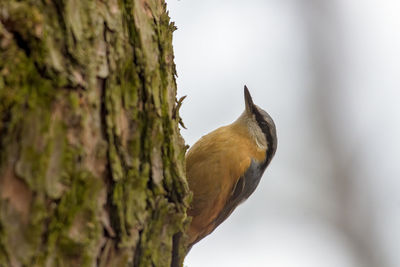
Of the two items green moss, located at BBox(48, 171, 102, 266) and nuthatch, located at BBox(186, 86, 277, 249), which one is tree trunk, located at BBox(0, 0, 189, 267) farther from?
nuthatch, located at BBox(186, 86, 277, 249)

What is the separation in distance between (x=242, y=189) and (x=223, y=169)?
240 millimetres

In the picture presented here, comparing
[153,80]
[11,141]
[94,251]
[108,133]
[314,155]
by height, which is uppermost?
[314,155]

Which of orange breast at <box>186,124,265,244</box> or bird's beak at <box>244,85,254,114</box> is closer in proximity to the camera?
orange breast at <box>186,124,265,244</box>

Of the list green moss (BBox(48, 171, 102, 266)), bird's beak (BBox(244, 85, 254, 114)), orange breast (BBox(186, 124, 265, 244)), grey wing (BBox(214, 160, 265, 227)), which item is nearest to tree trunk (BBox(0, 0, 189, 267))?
green moss (BBox(48, 171, 102, 266))

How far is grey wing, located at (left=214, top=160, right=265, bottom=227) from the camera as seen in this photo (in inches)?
122

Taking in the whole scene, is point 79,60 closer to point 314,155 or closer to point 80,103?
point 80,103

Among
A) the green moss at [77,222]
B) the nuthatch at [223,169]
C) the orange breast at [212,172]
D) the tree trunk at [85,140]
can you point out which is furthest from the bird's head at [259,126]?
the green moss at [77,222]

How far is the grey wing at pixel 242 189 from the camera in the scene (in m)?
3.09

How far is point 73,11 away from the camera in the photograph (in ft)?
4.87

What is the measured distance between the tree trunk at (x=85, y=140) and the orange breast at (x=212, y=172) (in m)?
1.02

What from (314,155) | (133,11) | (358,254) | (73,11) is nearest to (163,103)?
(133,11)

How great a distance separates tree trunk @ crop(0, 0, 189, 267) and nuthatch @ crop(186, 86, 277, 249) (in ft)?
3.39

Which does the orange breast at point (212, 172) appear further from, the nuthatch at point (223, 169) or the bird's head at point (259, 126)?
the bird's head at point (259, 126)

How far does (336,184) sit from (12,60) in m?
4.28
